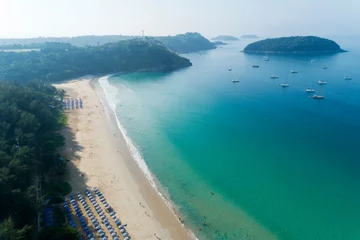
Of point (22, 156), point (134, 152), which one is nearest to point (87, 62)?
point (134, 152)

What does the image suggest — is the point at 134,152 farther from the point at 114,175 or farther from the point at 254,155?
the point at 254,155

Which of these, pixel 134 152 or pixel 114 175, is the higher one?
pixel 134 152

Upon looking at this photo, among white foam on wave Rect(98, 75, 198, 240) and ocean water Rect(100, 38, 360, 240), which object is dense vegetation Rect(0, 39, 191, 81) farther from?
ocean water Rect(100, 38, 360, 240)

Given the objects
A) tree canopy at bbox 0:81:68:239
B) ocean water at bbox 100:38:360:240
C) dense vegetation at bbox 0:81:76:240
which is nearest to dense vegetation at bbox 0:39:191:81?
ocean water at bbox 100:38:360:240

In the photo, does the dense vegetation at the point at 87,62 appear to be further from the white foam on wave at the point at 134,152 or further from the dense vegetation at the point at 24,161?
the dense vegetation at the point at 24,161

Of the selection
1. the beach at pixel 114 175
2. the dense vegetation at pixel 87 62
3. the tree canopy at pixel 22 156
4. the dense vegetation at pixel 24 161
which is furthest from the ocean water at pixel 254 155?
the dense vegetation at pixel 87 62
